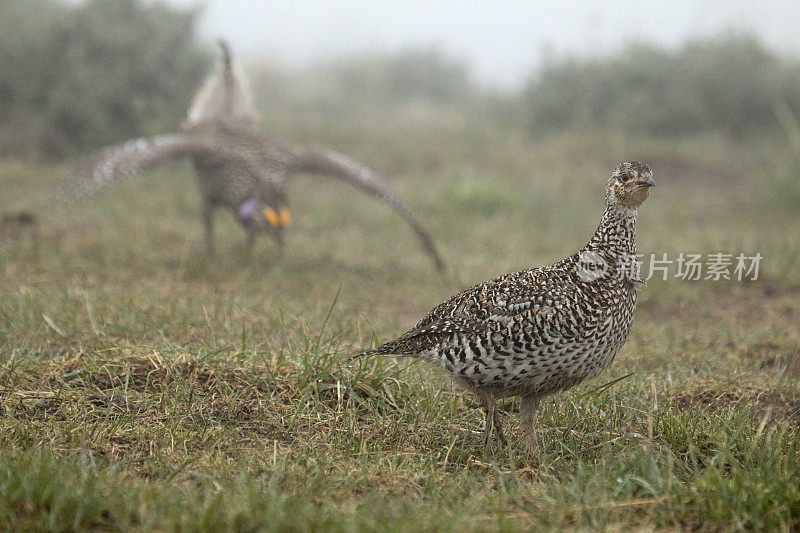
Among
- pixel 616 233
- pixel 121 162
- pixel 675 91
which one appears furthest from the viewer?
pixel 675 91

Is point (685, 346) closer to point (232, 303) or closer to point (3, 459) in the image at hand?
point (232, 303)

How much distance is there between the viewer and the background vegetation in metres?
2.55

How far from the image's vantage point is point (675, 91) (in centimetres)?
1337

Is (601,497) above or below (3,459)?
above

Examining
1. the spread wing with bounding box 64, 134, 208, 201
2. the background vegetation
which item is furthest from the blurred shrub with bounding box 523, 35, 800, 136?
the spread wing with bounding box 64, 134, 208, 201

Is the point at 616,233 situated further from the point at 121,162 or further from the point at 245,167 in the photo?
the point at 245,167

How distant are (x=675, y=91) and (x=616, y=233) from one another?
1102cm

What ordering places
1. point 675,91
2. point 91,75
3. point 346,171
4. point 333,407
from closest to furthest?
1. point 333,407
2. point 346,171
3. point 91,75
4. point 675,91

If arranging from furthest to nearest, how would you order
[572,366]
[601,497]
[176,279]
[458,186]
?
[458,186] < [176,279] < [572,366] < [601,497]

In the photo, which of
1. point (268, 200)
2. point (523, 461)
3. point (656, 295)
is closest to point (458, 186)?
point (268, 200)

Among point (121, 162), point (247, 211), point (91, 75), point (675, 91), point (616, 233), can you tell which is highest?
point (675, 91)

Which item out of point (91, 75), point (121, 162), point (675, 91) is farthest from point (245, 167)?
point (675, 91)

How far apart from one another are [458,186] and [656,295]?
4.21 m

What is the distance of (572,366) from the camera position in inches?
120
